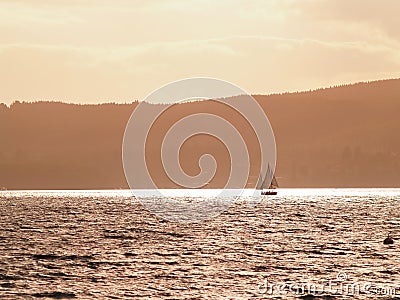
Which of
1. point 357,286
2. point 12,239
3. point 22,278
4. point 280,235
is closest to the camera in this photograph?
point 357,286

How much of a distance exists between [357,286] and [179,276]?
1803 centimetres

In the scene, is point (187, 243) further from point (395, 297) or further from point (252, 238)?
point (395, 297)

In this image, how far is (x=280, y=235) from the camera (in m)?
128

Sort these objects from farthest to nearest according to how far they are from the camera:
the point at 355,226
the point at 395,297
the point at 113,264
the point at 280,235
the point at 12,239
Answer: the point at 355,226 < the point at 280,235 < the point at 12,239 < the point at 113,264 < the point at 395,297

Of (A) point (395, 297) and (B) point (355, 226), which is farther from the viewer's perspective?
(B) point (355, 226)

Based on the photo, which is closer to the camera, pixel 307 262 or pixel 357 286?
pixel 357 286

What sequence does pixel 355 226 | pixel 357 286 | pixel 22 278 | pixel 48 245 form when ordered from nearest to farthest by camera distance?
pixel 357 286 → pixel 22 278 → pixel 48 245 → pixel 355 226

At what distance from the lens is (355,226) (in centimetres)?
15325

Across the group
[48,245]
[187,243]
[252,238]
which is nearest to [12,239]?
[48,245]

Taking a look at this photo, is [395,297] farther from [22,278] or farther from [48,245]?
[48,245]

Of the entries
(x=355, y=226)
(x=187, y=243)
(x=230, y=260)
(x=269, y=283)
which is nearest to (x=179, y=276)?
(x=269, y=283)

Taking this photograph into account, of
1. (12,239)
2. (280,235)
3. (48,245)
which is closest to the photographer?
(48,245)

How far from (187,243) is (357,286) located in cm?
4928

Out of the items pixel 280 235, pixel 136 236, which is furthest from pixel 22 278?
pixel 280 235
